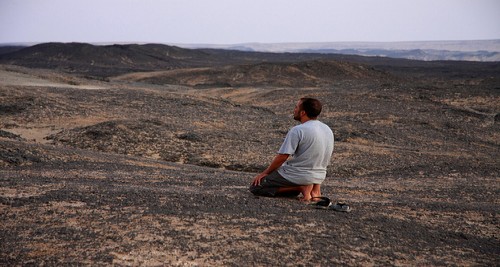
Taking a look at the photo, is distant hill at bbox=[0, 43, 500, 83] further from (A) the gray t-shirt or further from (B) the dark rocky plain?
(A) the gray t-shirt

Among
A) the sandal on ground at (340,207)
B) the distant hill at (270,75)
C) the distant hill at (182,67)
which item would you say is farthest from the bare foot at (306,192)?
the distant hill at (270,75)

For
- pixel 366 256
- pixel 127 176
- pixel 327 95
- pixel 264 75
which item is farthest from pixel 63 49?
pixel 366 256


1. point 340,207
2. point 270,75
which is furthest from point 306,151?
point 270,75

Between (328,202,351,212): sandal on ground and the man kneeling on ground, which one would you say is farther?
the man kneeling on ground

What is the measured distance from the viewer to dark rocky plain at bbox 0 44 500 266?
4.36m

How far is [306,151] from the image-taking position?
5.86 metres

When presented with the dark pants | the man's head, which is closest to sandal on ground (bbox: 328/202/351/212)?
the dark pants

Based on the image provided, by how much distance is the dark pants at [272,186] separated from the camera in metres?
6.00

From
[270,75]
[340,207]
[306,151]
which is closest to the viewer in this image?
[340,207]

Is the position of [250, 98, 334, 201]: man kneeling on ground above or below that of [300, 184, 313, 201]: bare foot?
above

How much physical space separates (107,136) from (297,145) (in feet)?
27.1

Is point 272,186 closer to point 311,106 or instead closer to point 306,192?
point 306,192

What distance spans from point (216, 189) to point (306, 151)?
1.59 meters

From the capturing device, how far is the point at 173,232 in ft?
15.3
